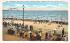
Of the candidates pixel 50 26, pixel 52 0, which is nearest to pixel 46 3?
pixel 52 0

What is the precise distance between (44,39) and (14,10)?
0.25m

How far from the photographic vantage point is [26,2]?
877 mm

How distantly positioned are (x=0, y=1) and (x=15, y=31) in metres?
0.20

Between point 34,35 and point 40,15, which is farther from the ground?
point 40,15

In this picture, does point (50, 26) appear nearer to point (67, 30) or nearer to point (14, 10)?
point (67, 30)

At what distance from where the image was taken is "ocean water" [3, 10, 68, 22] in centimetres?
87

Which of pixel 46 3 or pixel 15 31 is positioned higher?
pixel 46 3

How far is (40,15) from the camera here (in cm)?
87

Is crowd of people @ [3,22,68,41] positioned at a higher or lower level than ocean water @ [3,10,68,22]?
lower

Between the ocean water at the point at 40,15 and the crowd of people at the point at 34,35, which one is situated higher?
the ocean water at the point at 40,15

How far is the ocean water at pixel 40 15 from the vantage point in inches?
34.1

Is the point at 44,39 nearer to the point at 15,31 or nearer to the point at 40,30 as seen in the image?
the point at 40,30

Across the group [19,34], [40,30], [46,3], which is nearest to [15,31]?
[19,34]

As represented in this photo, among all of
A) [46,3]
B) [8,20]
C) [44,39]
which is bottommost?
[44,39]
